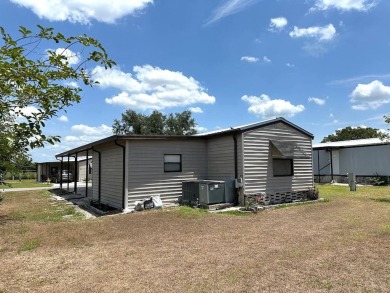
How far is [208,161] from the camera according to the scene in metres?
14.4

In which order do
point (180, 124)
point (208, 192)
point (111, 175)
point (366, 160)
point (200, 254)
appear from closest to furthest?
1. point (200, 254)
2. point (208, 192)
3. point (111, 175)
4. point (366, 160)
5. point (180, 124)

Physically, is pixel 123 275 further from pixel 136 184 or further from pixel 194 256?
pixel 136 184

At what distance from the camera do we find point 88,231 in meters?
8.60

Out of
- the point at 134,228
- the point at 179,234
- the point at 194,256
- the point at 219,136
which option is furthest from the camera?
the point at 219,136

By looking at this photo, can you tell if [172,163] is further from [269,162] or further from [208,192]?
[269,162]

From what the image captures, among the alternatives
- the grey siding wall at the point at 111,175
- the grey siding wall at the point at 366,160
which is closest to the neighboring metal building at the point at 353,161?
the grey siding wall at the point at 366,160

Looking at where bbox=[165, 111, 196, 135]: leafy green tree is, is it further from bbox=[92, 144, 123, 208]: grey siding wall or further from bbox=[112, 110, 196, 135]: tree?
bbox=[92, 144, 123, 208]: grey siding wall

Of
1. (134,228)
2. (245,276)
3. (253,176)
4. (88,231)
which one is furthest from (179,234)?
(253,176)

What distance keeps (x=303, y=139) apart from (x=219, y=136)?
4242mm

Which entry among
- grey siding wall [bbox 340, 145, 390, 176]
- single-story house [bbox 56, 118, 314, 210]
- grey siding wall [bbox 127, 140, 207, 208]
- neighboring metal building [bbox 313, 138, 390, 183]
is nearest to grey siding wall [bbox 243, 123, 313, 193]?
single-story house [bbox 56, 118, 314, 210]

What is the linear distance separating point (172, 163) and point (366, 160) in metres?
18.2

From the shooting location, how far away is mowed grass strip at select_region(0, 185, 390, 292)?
4777 millimetres

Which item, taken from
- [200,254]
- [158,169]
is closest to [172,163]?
[158,169]

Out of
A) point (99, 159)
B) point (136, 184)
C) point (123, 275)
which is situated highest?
point (99, 159)
